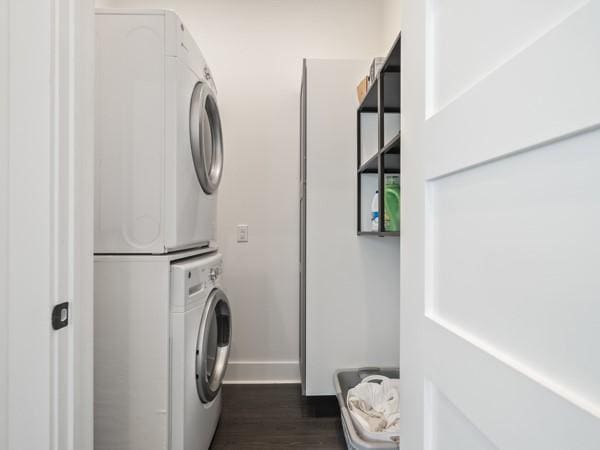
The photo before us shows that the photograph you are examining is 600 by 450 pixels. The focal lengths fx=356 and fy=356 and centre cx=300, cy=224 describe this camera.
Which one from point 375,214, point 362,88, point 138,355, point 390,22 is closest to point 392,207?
point 375,214

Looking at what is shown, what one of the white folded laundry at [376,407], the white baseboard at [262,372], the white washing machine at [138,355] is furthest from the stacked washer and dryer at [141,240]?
the white baseboard at [262,372]

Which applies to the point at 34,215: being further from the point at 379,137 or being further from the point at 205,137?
the point at 379,137

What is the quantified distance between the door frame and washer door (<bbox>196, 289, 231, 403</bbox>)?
2.03ft

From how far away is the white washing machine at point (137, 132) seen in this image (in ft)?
3.96

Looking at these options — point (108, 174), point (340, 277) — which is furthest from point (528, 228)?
point (340, 277)

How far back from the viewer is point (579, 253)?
29 centimetres

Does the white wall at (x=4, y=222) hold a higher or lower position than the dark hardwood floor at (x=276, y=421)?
higher

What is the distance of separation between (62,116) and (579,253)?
2.71ft

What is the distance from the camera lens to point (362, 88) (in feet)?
5.62

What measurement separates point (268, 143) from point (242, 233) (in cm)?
63

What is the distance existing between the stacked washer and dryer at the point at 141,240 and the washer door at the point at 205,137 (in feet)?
0.22

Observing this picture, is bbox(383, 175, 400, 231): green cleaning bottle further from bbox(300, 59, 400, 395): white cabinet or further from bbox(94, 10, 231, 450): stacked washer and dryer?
bbox(94, 10, 231, 450): stacked washer and dryer

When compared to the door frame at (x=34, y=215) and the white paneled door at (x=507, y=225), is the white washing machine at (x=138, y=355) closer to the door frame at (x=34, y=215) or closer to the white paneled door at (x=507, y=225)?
the door frame at (x=34, y=215)

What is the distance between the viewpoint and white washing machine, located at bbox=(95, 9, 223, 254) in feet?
3.96
